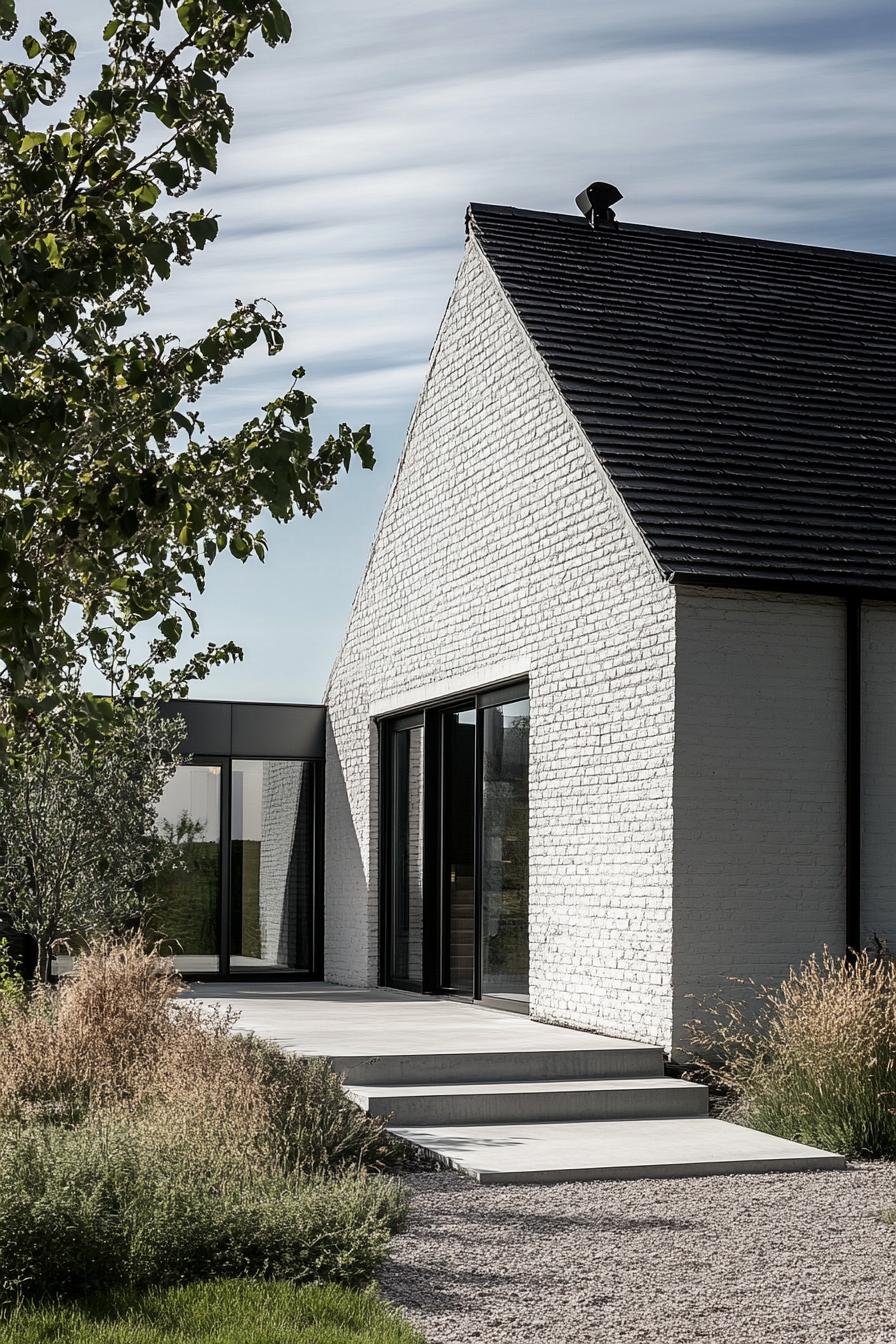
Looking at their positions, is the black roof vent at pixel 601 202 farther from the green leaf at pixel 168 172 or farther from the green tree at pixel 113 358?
the green leaf at pixel 168 172

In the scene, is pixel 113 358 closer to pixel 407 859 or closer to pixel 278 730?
pixel 407 859

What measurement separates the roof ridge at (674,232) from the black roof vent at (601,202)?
0.09 metres

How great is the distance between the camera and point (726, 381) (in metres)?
11.7

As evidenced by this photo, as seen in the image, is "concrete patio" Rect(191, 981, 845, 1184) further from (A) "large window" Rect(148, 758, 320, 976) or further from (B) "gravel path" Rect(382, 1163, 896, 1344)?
(A) "large window" Rect(148, 758, 320, 976)

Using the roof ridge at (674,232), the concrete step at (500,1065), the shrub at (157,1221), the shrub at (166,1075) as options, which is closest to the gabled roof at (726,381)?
the roof ridge at (674,232)

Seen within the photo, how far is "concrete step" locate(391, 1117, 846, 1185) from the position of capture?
715 centimetres

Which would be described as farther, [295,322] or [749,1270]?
[749,1270]

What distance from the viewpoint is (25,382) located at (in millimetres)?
4363

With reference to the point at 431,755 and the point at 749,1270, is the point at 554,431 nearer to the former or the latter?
the point at 431,755

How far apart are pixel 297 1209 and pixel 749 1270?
1.66 m

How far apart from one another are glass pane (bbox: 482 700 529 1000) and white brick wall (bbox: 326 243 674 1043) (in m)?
0.35

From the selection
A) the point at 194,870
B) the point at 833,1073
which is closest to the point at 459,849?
the point at 194,870

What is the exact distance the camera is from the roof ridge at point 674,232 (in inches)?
535

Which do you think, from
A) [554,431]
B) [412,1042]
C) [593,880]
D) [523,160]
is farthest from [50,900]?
[523,160]
